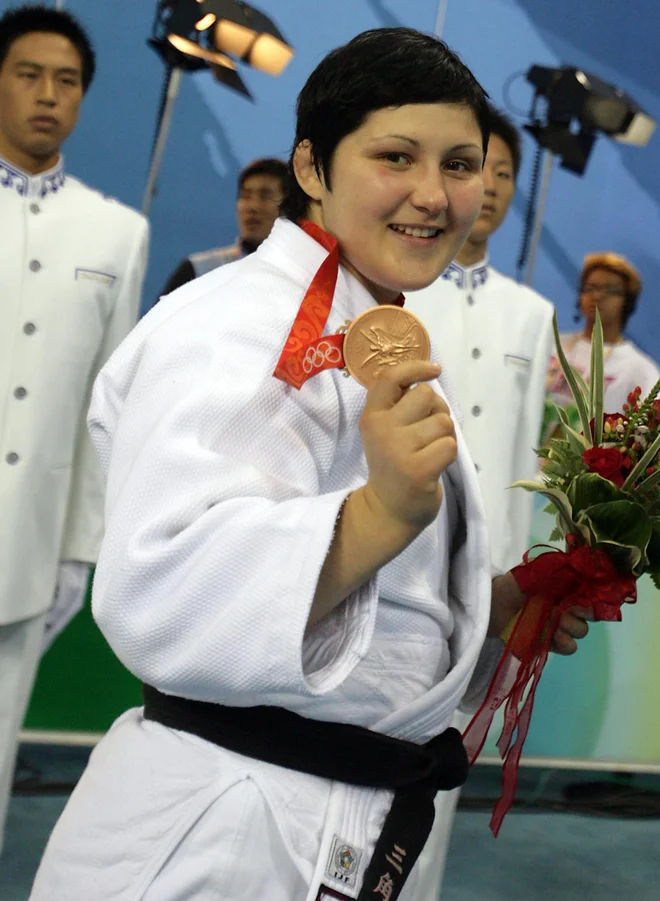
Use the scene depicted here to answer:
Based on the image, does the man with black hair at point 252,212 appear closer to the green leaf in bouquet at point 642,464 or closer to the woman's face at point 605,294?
the woman's face at point 605,294

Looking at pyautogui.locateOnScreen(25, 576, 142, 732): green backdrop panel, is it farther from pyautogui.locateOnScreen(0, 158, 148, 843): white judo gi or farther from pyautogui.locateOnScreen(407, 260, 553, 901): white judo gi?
pyautogui.locateOnScreen(407, 260, 553, 901): white judo gi

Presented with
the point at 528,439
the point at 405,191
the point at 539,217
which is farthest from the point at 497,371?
the point at 405,191

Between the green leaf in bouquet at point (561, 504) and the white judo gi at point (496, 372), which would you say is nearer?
the green leaf in bouquet at point (561, 504)

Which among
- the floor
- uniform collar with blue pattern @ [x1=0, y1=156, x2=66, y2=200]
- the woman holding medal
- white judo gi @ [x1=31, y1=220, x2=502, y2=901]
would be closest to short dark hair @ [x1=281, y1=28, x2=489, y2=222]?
the woman holding medal

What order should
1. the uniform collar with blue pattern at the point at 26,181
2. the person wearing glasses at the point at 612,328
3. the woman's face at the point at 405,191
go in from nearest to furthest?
the woman's face at the point at 405,191 → the uniform collar with blue pattern at the point at 26,181 → the person wearing glasses at the point at 612,328

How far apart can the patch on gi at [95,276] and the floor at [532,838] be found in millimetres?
1327

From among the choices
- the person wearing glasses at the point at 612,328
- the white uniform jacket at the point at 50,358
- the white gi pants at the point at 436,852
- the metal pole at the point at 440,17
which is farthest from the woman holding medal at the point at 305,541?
the metal pole at the point at 440,17

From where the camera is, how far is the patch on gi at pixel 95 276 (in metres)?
2.79

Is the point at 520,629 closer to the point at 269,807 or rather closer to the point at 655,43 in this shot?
the point at 269,807

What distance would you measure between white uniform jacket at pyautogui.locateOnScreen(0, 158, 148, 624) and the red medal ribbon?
5.16 feet

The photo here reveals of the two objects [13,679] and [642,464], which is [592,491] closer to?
[642,464]

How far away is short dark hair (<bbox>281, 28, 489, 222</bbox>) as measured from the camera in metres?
1.28

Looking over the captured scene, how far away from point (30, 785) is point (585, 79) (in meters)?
2.79

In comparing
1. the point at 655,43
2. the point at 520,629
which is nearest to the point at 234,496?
the point at 520,629
